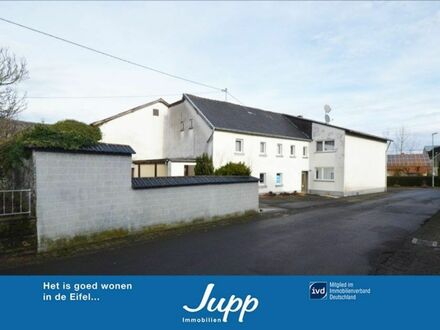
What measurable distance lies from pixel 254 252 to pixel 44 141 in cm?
617

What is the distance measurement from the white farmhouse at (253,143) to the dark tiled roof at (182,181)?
7864mm

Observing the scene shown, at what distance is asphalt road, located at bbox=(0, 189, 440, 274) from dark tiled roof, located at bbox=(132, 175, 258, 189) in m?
1.92

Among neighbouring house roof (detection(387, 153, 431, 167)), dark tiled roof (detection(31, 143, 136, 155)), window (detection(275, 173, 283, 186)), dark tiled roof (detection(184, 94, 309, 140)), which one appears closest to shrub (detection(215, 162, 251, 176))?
dark tiled roof (detection(31, 143, 136, 155))

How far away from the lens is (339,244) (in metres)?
8.97

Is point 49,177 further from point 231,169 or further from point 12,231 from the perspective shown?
point 231,169

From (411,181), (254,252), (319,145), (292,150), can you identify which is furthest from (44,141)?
(411,181)

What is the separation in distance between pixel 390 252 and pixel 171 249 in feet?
19.3

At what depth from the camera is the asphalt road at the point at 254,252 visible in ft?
21.5

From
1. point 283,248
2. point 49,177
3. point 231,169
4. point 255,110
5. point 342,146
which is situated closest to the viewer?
point 49,177

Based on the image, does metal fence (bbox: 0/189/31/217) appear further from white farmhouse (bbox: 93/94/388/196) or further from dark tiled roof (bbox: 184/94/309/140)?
dark tiled roof (bbox: 184/94/309/140)

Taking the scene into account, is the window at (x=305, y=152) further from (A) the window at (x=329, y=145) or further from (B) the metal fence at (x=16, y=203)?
(B) the metal fence at (x=16, y=203)

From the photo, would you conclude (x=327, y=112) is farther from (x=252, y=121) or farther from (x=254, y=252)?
(x=254, y=252)

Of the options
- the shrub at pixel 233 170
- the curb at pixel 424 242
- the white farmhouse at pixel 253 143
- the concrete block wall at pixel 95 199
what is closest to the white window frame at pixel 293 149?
the white farmhouse at pixel 253 143

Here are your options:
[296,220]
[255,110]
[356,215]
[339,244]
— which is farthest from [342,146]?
[339,244]
